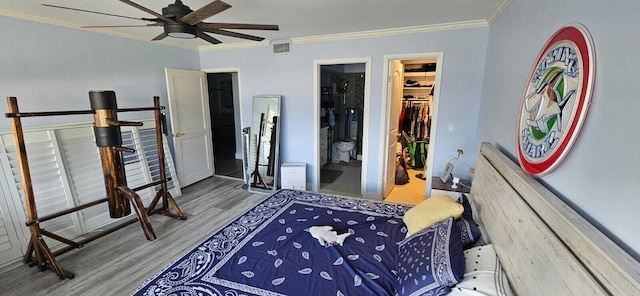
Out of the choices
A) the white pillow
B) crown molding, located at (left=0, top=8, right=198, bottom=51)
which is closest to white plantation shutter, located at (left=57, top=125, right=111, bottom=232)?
crown molding, located at (left=0, top=8, right=198, bottom=51)

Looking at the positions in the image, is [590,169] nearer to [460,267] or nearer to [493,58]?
[460,267]

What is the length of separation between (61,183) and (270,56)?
9.65ft

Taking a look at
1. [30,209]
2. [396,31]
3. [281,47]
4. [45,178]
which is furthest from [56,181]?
[396,31]

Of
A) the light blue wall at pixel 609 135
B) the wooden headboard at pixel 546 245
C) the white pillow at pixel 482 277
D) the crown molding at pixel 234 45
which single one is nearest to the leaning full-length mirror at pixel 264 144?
the crown molding at pixel 234 45

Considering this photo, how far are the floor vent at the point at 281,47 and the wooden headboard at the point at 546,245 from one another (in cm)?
315

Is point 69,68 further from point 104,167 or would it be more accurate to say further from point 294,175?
point 294,175

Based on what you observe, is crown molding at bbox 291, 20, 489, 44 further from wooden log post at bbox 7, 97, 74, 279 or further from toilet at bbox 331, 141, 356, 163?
wooden log post at bbox 7, 97, 74, 279

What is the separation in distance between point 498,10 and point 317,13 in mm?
1677

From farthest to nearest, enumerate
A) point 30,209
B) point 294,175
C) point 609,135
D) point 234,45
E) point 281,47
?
point 234,45
point 294,175
point 281,47
point 30,209
point 609,135

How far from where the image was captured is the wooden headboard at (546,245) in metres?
0.74

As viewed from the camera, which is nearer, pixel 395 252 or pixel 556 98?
pixel 556 98

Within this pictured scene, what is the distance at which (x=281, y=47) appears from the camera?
3988 mm

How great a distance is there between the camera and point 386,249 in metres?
1.80

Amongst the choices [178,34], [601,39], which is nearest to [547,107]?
[601,39]
